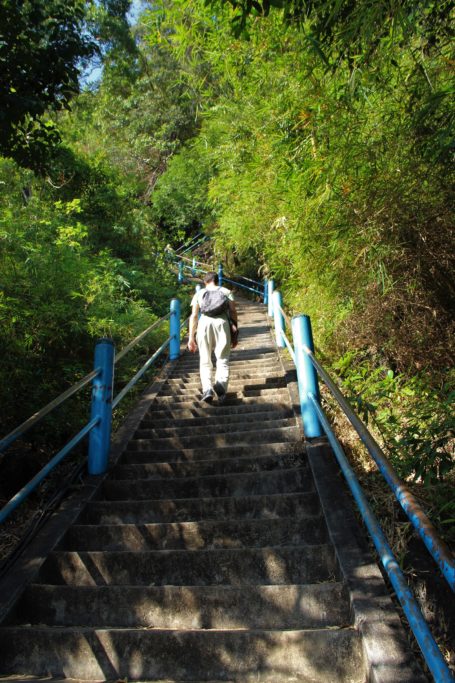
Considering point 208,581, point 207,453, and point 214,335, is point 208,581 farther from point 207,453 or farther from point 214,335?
point 214,335

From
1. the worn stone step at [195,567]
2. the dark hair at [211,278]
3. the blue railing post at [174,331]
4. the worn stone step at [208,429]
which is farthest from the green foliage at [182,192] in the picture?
the worn stone step at [195,567]

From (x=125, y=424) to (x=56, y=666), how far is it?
8.83ft

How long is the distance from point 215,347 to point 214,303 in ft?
1.53

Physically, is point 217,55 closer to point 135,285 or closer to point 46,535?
point 46,535

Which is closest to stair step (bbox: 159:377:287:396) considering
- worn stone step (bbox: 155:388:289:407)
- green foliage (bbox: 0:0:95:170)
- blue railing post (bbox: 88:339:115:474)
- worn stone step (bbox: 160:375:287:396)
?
worn stone step (bbox: 160:375:287:396)

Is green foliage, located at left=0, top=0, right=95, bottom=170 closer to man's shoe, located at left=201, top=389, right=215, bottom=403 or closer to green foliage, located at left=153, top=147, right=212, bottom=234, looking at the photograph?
man's shoe, located at left=201, top=389, right=215, bottom=403

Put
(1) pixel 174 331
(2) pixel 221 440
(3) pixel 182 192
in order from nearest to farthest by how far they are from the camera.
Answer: (2) pixel 221 440 → (1) pixel 174 331 → (3) pixel 182 192

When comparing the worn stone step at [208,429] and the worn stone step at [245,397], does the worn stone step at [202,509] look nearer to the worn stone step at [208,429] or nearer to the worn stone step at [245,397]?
the worn stone step at [208,429]

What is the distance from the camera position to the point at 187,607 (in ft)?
6.70

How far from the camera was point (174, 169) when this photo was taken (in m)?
17.6

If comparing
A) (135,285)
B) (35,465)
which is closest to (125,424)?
(35,465)

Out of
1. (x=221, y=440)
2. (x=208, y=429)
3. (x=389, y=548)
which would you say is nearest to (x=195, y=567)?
(x=389, y=548)

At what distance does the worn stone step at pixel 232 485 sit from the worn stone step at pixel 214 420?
1.09 metres

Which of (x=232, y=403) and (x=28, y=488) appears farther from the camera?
(x=232, y=403)
